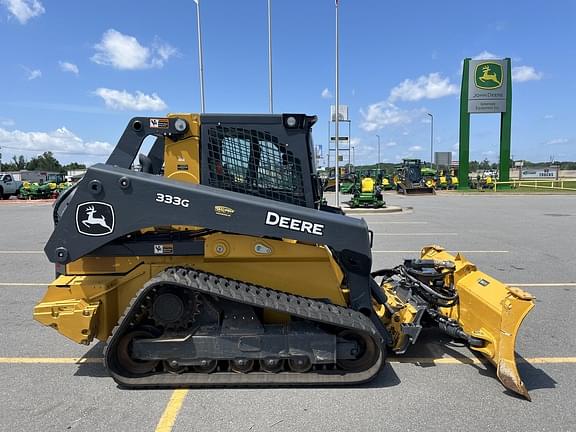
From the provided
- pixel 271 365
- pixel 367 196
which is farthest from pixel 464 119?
pixel 271 365

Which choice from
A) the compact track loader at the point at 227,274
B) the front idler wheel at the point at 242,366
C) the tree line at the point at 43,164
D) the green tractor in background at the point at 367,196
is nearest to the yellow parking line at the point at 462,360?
the compact track loader at the point at 227,274

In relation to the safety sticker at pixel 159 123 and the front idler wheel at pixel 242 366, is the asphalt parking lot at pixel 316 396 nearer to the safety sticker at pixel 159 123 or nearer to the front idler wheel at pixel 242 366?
the front idler wheel at pixel 242 366

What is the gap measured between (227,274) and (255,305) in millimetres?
530

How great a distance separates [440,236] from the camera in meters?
11.2

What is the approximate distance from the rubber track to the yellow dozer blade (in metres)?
0.95

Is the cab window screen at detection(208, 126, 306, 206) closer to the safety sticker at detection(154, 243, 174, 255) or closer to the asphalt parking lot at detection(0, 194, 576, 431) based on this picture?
the safety sticker at detection(154, 243, 174, 255)

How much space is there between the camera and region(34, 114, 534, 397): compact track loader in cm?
325

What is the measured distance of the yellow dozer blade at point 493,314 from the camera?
10.6ft

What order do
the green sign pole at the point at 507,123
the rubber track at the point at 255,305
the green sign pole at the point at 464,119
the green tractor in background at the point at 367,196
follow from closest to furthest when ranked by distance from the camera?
the rubber track at the point at 255,305 → the green tractor in background at the point at 367,196 → the green sign pole at the point at 507,123 → the green sign pole at the point at 464,119

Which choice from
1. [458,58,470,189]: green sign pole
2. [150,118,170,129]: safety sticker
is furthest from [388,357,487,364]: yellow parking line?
[458,58,470,189]: green sign pole

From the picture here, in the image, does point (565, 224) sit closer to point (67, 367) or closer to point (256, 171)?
point (256, 171)

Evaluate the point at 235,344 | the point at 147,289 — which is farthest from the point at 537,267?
the point at 147,289

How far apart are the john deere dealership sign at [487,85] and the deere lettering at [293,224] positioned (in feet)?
116

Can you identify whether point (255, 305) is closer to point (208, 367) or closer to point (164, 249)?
point (208, 367)
